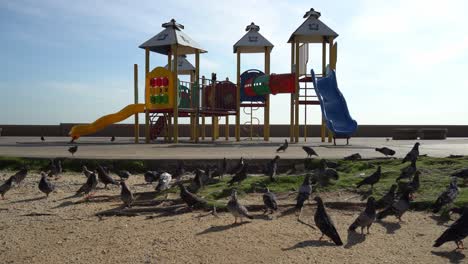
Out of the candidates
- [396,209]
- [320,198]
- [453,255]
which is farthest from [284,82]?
[453,255]

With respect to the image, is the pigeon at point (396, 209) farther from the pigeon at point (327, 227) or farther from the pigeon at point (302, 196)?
the pigeon at point (327, 227)

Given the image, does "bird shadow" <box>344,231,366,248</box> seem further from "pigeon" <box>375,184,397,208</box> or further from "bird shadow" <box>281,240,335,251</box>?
"pigeon" <box>375,184,397,208</box>

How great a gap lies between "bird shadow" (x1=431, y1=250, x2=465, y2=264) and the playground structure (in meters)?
19.3

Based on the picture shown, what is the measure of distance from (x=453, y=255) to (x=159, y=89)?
21.7 metres

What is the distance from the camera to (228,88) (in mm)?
29656

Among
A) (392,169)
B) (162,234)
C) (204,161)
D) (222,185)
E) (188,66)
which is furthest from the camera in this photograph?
(188,66)

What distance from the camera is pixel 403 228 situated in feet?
23.5

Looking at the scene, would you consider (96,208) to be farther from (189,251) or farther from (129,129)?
(129,129)

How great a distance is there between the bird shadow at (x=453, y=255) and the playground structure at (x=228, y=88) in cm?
1930

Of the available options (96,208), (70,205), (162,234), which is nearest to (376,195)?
(162,234)

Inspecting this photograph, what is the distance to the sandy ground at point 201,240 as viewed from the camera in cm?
578

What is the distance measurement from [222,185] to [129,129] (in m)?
33.9

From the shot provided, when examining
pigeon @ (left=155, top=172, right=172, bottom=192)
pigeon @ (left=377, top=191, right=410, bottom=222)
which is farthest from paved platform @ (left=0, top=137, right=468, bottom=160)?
pigeon @ (left=377, top=191, right=410, bottom=222)

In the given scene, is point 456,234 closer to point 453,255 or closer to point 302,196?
point 453,255
